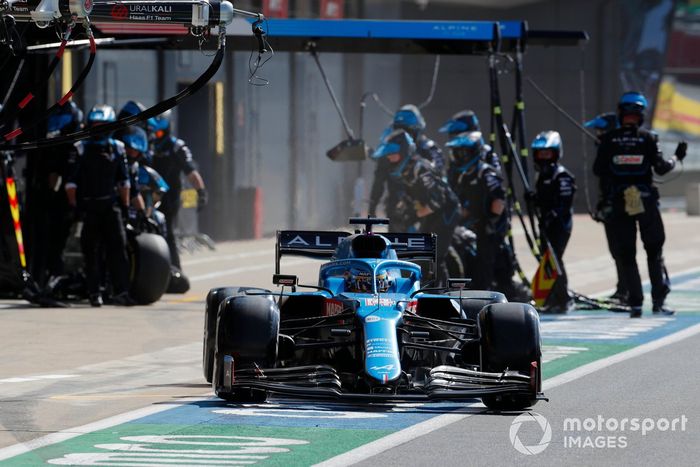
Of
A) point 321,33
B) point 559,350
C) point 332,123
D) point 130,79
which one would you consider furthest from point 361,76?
point 559,350

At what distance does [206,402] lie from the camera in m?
11.7

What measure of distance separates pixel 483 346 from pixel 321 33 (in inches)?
334

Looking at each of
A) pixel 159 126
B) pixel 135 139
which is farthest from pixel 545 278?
pixel 159 126

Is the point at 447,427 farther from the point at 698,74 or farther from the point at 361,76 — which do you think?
the point at 698,74

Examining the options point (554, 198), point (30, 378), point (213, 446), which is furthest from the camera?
point (554, 198)

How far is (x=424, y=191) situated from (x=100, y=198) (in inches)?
126

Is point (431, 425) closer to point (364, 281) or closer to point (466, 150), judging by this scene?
point (364, 281)

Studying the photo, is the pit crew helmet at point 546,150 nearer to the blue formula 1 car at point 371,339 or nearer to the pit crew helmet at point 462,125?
the pit crew helmet at point 462,125

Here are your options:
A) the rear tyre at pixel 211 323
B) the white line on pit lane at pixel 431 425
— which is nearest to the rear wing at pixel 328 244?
the rear tyre at pixel 211 323

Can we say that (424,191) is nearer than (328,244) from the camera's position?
No

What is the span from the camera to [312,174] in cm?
3250

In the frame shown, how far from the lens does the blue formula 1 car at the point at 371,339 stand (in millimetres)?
10891

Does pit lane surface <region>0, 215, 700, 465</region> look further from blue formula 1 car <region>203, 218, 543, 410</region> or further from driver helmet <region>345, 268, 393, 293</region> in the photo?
driver helmet <region>345, 268, 393, 293</region>

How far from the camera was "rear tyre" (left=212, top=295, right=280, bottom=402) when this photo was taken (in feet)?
36.3
